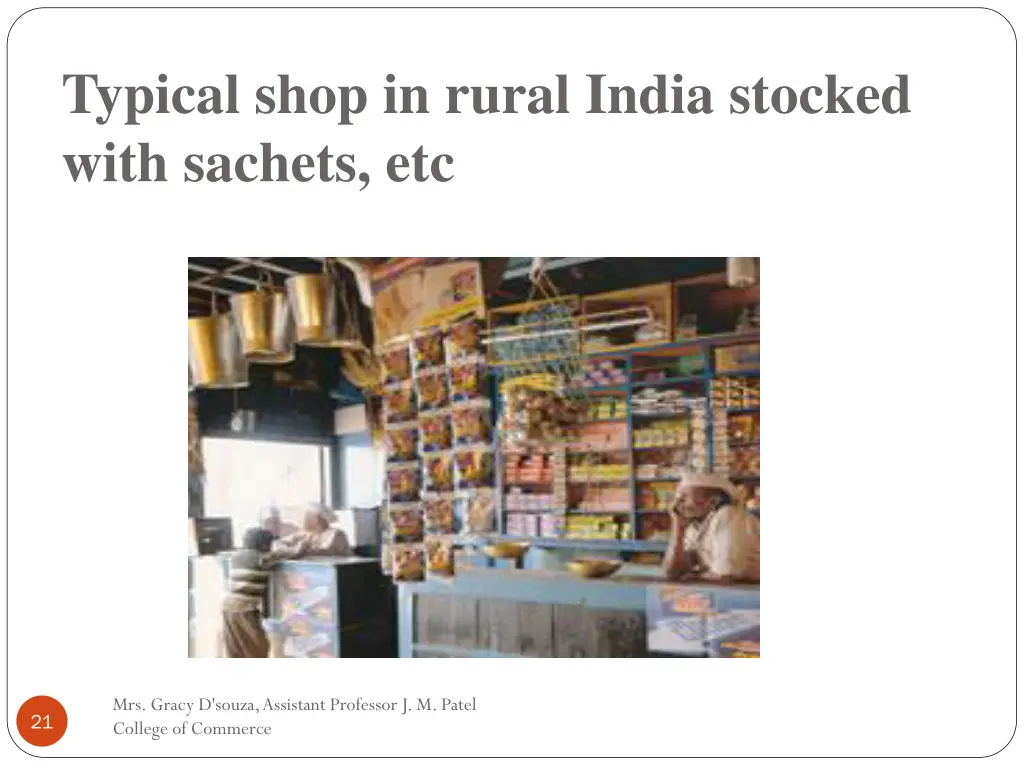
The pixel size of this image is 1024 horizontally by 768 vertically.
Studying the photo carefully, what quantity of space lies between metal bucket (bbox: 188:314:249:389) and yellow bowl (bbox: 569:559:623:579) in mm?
1122

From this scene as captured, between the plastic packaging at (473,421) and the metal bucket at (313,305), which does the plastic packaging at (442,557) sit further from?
the metal bucket at (313,305)

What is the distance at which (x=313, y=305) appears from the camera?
2.46 meters

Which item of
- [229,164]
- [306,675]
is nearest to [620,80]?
[229,164]

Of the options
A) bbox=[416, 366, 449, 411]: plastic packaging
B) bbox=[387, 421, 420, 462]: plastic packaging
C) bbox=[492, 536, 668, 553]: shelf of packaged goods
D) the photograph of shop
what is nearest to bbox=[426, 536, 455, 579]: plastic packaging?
the photograph of shop

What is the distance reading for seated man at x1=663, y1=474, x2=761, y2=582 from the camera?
2416mm

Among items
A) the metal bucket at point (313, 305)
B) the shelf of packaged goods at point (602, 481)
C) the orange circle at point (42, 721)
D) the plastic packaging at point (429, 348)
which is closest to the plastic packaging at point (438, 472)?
the plastic packaging at point (429, 348)

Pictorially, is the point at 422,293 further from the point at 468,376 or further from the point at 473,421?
the point at 473,421

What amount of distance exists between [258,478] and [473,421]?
619mm

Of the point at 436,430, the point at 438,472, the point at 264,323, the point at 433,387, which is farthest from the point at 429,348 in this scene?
the point at 264,323

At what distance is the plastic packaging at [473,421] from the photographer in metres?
2.60

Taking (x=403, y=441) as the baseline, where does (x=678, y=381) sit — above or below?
above

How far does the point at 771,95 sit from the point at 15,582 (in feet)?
6.39

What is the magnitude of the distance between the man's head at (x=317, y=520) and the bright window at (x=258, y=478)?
0.19 feet

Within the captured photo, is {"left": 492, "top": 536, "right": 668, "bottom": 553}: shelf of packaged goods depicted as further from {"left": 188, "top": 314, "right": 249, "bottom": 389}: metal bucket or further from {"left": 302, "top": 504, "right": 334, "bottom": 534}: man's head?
{"left": 188, "top": 314, "right": 249, "bottom": 389}: metal bucket
